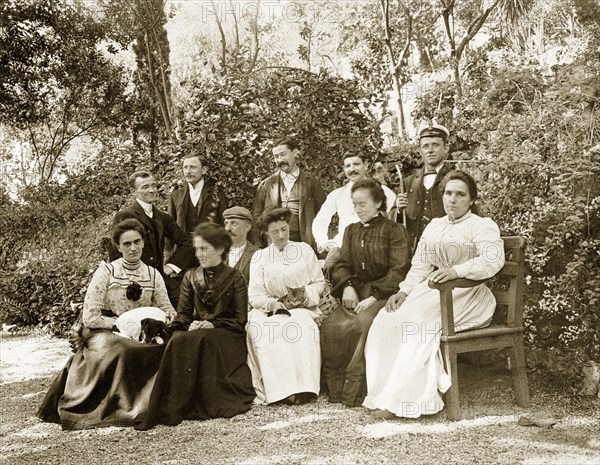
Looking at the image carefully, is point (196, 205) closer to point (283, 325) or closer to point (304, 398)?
point (283, 325)

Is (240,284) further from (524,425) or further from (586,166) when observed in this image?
(586,166)

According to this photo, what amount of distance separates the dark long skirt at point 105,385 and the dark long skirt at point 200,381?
13 cm

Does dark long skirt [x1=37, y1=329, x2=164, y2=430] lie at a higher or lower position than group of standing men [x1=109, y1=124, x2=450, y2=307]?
lower

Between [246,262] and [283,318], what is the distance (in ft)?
2.85

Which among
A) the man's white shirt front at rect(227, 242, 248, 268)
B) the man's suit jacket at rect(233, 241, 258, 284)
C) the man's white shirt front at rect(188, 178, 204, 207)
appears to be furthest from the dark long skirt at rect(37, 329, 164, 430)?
the man's white shirt front at rect(188, 178, 204, 207)

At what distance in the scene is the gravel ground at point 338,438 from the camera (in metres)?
3.73

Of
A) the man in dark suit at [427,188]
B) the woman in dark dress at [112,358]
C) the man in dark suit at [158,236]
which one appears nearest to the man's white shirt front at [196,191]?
the man in dark suit at [158,236]

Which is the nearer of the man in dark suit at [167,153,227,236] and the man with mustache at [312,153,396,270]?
the man with mustache at [312,153,396,270]

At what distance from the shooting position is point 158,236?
6.41 m

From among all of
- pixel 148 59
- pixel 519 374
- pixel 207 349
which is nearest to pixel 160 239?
pixel 207 349

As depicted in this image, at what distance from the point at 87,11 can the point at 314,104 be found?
280 inches

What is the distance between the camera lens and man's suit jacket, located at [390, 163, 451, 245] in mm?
5555

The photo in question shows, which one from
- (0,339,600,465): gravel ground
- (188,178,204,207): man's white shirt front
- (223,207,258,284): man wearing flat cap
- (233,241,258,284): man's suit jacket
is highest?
(188,178,204,207): man's white shirt front

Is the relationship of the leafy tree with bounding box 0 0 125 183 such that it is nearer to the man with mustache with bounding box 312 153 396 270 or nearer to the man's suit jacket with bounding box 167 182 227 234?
the man's suit jacket with bounding box 167 182 227 234
